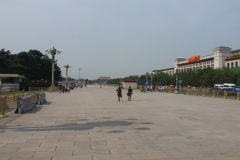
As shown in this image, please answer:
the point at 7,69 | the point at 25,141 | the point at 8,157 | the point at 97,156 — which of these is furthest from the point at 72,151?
the point at 7,69

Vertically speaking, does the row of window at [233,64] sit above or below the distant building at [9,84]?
above

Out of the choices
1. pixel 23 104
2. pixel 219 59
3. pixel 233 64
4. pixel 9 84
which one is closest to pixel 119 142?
pixel 23 104

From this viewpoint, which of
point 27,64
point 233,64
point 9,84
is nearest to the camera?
point 9,84

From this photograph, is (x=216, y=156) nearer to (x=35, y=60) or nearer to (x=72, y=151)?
(x=72, y=151)

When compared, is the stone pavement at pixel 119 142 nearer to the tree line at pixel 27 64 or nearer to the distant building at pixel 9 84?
the distant building at pixel 9 84

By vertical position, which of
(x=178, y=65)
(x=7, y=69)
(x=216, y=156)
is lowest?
(x=216, y=156)

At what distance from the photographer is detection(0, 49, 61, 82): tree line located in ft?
176

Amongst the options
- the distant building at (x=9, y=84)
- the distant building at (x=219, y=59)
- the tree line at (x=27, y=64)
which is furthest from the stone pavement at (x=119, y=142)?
the distant building at (x=219, y=59)

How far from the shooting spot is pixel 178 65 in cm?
12506

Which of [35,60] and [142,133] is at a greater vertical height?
[35,60]

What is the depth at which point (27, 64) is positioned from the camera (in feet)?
191

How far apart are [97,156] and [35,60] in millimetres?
59527

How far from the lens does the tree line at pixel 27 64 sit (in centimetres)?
5372

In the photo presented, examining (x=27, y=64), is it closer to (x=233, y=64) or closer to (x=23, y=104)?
(x=23, y=104)
